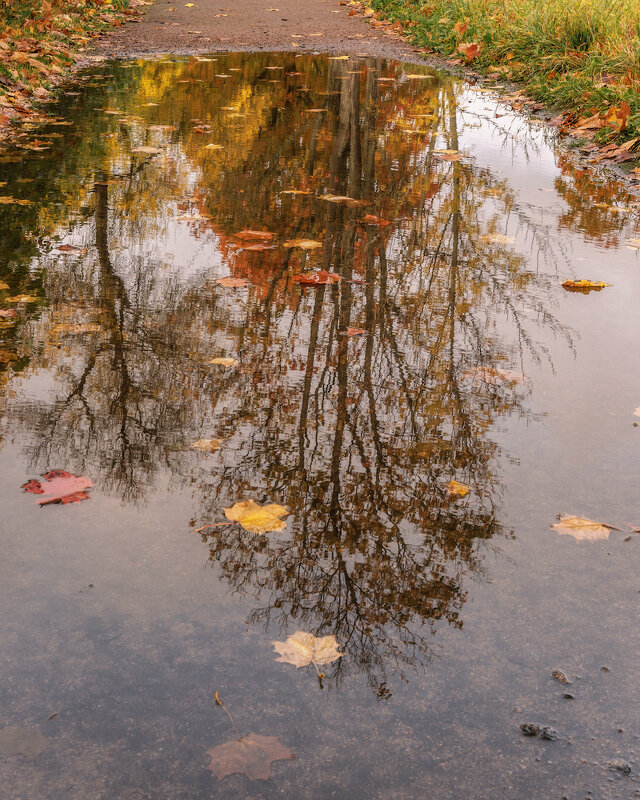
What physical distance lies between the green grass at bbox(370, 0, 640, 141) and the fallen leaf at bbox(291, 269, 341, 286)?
3.81 meters

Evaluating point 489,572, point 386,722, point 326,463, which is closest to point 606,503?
point 489,572

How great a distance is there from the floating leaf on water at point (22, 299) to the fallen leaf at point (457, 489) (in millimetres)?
2230

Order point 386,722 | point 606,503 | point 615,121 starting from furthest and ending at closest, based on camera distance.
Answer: point 615,121 < point 606,503 < point 386,722

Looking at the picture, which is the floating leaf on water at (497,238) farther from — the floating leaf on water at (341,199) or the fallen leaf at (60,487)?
the fallen leaf at (60,487)

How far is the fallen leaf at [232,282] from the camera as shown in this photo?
4.12 metres

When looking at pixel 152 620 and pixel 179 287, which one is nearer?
pixel 152 620

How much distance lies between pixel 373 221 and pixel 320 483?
2.78 m

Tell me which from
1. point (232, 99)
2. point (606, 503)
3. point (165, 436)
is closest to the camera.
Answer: point (606, 503)

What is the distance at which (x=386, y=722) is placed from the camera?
5.90ft

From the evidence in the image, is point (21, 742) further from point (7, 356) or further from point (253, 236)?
point (253, 236)

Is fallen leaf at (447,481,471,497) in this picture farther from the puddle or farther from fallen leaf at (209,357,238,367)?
fallen leaf at (209,357,238,367)

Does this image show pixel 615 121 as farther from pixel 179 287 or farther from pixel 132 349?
pixel 132 349

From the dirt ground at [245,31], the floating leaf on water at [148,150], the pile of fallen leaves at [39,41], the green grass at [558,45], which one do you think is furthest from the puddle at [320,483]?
the dirt ground at [245,31]

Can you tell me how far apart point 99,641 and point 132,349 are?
1.65 metres
